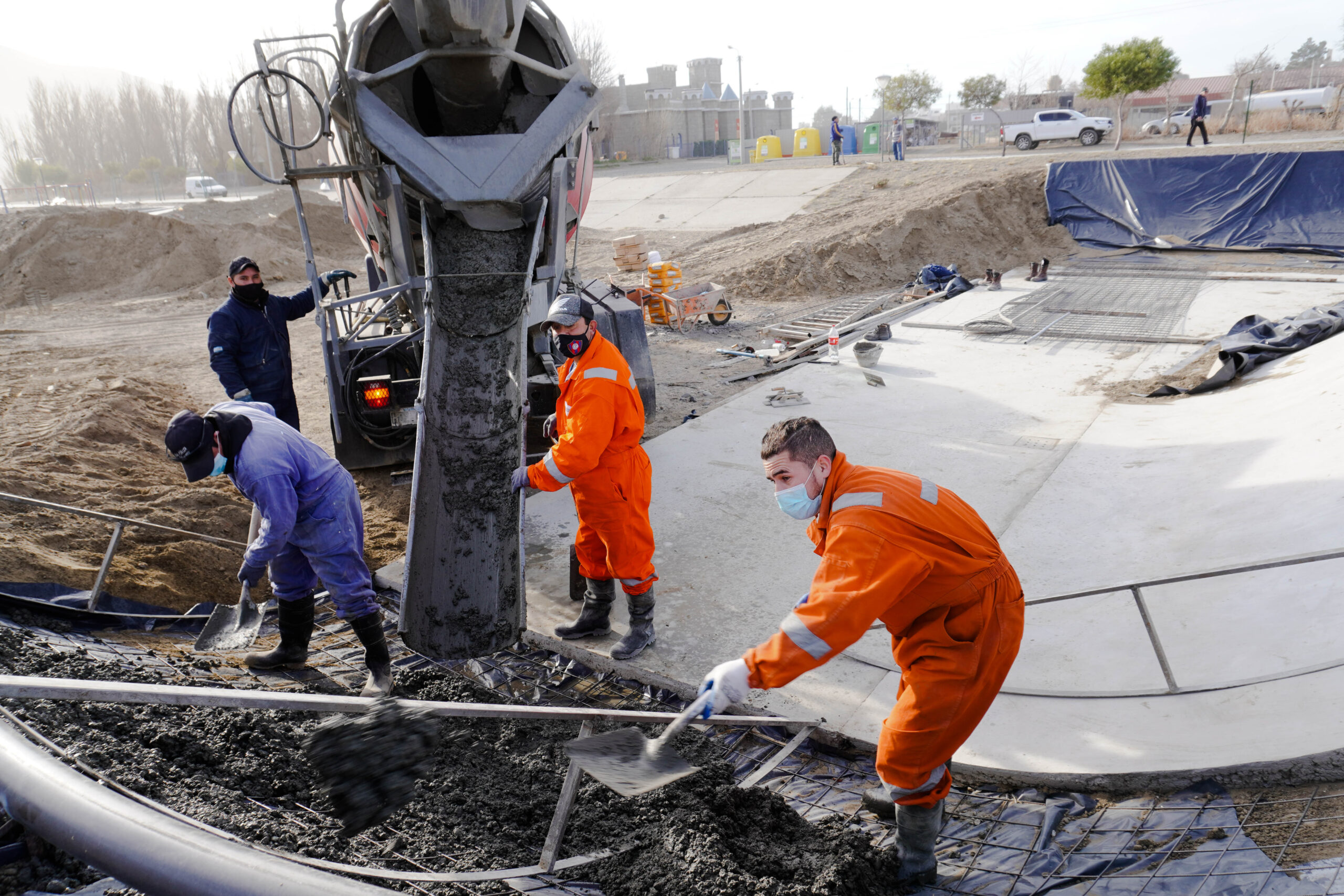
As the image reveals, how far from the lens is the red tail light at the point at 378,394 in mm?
6027

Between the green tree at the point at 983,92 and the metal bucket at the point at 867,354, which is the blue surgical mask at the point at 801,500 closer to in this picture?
the metal bucket at the point at 867,354

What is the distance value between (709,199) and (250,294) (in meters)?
22.5

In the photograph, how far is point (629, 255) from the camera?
52.0ft

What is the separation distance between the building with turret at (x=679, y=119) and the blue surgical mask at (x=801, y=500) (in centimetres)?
4371

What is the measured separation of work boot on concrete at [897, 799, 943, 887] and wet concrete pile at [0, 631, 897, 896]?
8 cm

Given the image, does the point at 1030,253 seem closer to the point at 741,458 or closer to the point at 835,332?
the point at 835,332

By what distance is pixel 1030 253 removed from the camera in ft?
53.9

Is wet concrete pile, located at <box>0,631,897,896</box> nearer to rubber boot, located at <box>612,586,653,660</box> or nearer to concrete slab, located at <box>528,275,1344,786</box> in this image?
rubber boot, located at <box>612,586,653,660</box>

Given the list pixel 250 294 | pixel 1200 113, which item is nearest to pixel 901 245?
pixel 1200 113

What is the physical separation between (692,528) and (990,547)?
3.24 m

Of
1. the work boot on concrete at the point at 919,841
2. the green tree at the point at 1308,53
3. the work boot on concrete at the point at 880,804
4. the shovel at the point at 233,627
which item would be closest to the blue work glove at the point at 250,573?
the shovel at the point at 233,627

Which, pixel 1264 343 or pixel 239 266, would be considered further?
pixel 1264 343

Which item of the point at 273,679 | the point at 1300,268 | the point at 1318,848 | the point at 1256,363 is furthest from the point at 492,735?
the point at 1300,268

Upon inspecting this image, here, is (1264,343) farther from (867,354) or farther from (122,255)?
(122,255)
